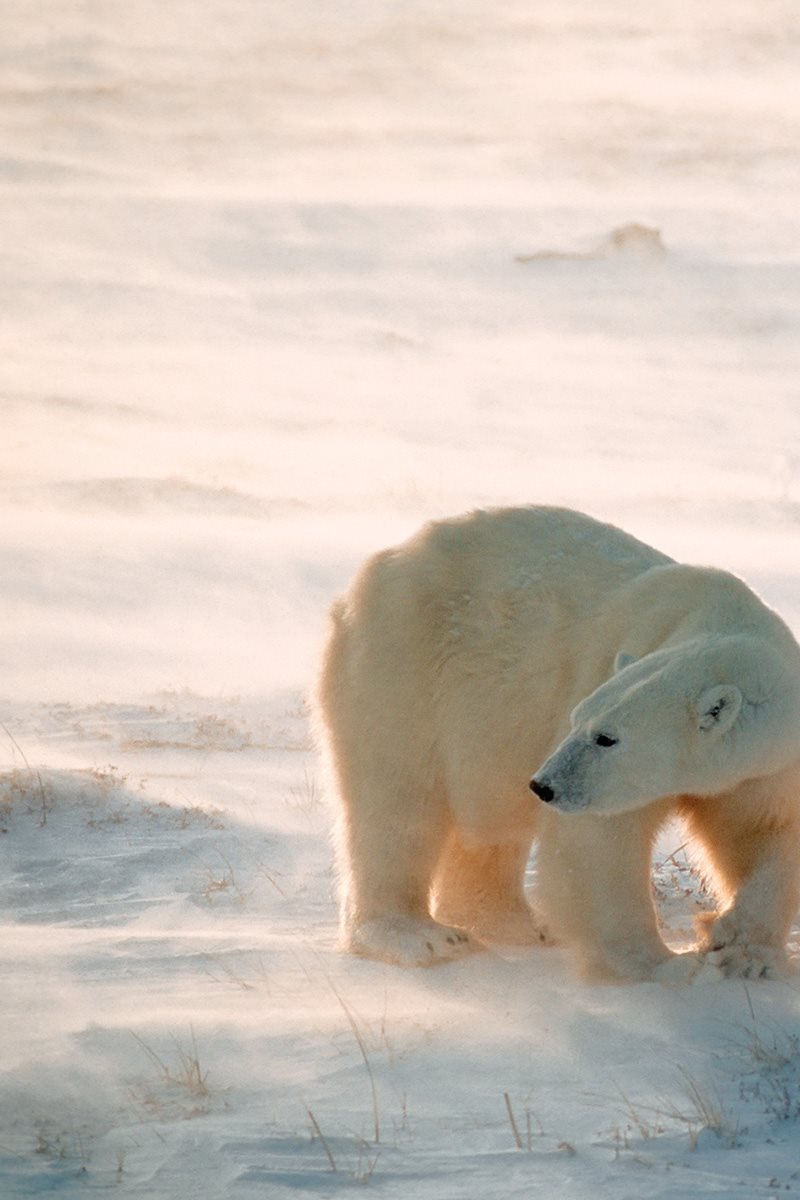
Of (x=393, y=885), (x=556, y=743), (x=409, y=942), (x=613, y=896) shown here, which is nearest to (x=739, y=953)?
(x=613, y=896)

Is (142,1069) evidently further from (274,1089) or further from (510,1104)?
(510,1104)

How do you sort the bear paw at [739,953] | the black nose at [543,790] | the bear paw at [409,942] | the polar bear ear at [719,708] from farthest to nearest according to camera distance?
the bear paw at [409,942], the bear paw at [739,953], the black nose at [543,790], the polar bear ear at [719,708]

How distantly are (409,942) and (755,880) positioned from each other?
53.0 inches

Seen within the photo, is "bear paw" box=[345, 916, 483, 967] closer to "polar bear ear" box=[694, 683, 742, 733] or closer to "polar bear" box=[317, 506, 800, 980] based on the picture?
"polar bear" box=[317, 506, 800, 980]

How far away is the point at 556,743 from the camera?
18.1 ft

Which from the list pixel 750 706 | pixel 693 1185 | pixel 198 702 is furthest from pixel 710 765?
pixel 198 702

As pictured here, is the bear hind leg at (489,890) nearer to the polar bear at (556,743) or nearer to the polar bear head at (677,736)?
the polar bear at (556,743)

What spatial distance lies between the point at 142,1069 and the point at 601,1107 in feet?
4.19

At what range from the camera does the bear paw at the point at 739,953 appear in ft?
16.4

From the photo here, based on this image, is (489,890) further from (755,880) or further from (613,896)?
(755,880)

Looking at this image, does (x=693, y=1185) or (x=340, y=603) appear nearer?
(x=693, y=1185)

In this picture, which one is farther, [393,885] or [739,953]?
[393,885]

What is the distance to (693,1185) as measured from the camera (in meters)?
3.35

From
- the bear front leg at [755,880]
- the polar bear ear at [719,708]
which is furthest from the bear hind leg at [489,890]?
the polar bear ear at [719,708]
